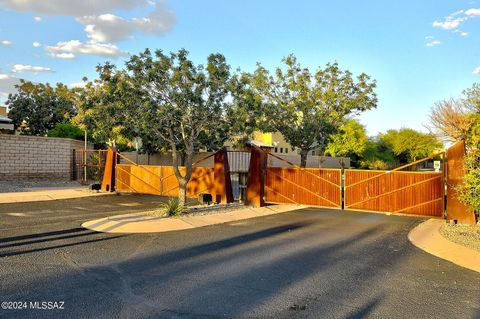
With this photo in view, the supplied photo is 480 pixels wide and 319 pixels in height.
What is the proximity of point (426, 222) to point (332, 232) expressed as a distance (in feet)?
14.5

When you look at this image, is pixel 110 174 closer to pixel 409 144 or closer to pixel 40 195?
pixel 40 195

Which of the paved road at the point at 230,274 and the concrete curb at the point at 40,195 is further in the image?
the concrete curb at the point at 40,195

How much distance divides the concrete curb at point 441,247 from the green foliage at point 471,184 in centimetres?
129

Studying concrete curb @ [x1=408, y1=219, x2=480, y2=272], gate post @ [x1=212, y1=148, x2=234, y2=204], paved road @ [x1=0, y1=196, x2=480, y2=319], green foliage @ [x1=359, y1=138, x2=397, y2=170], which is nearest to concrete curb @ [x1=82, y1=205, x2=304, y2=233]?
paved road @ [x1=0, y1=196, x2=480, y2=319]

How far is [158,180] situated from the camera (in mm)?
20812

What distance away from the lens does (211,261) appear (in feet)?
26.1

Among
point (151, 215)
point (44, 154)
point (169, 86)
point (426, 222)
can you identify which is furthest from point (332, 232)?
point (44, 154)

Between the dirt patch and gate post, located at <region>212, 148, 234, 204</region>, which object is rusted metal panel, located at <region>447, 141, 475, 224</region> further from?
gate post, located at <region>212, 148, 234, 204</region>

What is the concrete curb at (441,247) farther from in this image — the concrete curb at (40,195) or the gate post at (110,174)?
the gate post at (110,174)

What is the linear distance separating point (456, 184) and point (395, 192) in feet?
7.24

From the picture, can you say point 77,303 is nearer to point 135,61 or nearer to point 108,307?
point 108,307

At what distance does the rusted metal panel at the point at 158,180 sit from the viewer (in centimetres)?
1858

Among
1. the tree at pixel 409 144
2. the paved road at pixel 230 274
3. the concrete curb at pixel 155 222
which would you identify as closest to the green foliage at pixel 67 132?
the concrete curb at pixel 155 222

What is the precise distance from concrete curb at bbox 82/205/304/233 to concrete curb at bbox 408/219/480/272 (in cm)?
586
